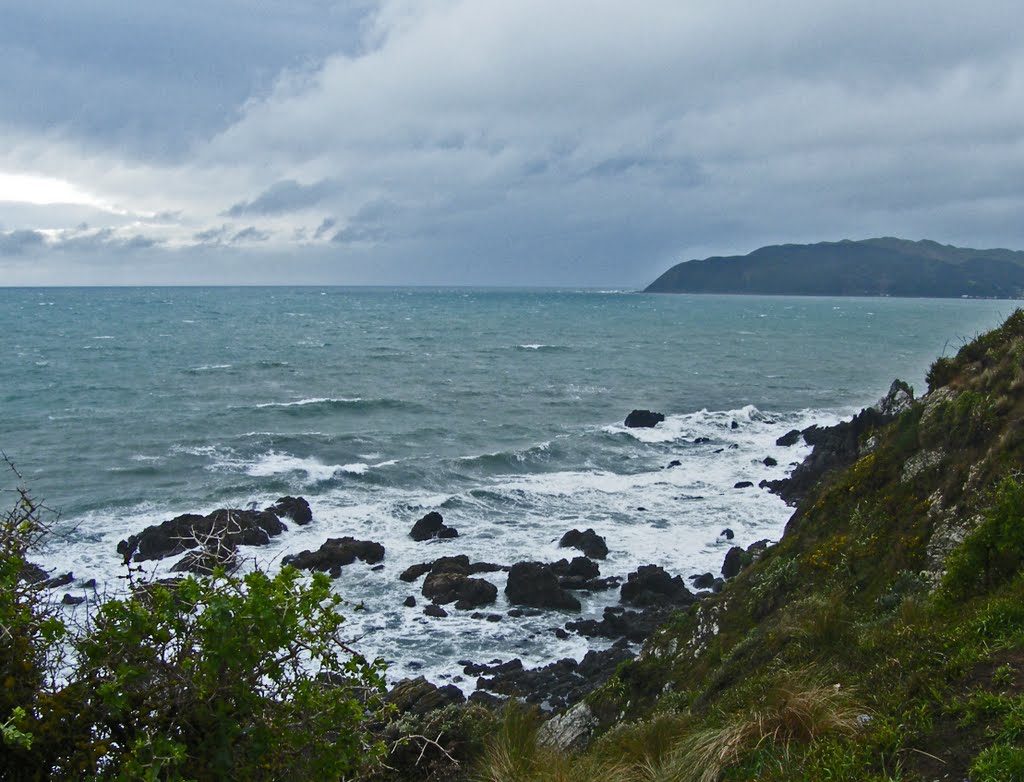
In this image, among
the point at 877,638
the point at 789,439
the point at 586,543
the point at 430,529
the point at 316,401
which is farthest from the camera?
the point at 316,401

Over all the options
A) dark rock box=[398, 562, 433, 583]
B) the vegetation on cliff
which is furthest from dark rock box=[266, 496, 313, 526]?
the vegetation on cliff

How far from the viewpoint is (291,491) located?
101 feet

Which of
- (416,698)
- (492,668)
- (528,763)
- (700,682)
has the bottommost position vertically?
(492,668)

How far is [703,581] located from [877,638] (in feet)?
48.1

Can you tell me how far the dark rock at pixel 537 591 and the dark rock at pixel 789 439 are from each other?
21990mm

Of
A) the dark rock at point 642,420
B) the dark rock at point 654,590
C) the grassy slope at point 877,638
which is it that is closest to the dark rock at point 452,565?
the dark rock at point 654,590

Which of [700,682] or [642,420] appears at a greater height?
[700,682]

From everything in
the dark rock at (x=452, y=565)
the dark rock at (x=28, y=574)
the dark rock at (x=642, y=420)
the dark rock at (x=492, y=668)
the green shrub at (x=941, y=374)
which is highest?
the green shrub at (x=941, y=374)

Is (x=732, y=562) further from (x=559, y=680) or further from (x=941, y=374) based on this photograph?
(x=941, y=374)

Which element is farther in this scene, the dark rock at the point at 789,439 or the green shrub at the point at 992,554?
the dark rock at the point at 789,439

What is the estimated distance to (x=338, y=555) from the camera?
23500mm

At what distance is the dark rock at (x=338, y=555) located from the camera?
2297 cm

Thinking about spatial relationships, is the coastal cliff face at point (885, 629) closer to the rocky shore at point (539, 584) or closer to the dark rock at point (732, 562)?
the rocky shore at point (539, 584)

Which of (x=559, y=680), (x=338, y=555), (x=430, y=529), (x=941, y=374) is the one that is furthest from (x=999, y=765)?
(x=430, y=529)
